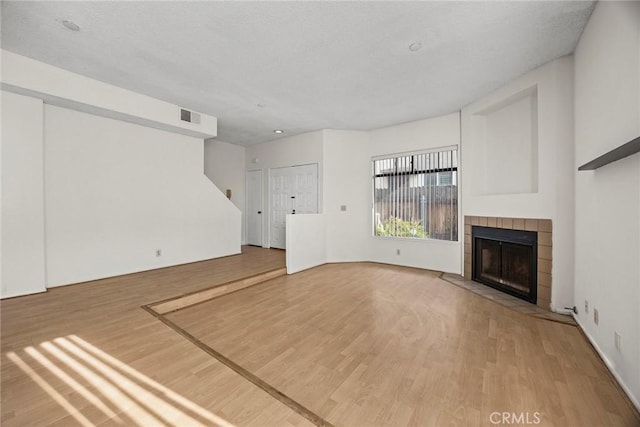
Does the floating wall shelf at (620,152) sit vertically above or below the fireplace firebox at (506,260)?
above

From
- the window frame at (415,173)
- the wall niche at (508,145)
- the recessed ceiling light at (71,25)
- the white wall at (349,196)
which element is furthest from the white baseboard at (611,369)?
the recessed ceiling light at (71,25)

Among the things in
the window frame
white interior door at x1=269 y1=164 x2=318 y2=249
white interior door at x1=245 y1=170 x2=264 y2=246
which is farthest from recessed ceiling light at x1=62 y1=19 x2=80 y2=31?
the window frame

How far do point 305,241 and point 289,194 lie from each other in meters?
1.66

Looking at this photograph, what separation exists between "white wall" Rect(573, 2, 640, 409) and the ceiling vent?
5.04m

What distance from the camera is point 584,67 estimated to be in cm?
242

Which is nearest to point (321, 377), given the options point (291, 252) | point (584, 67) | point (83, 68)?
point (291, 252)

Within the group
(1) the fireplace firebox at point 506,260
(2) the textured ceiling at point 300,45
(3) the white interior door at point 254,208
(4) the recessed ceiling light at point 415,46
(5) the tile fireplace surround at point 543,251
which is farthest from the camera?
(3) the white interior door at point 254,208

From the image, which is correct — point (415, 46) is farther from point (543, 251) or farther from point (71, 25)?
point (71, 25)

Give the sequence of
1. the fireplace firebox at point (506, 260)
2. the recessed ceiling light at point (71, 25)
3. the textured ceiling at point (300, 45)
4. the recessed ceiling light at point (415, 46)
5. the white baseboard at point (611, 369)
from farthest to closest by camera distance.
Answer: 1. the fireplace firebox at point (506, 260)
2. the recessed ceiling light at point (415, 46)
3. the recessed ceiling light at point (71, 25)
4. the textured ceiling at point (300, 45)
5. the white baseboard at point (611, 369)

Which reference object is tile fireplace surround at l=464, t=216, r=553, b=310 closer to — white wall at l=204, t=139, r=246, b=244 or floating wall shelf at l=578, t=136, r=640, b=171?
floating wall shelf at l=578, t=136, r=640, b=171

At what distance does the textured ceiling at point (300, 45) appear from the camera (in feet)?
6.94

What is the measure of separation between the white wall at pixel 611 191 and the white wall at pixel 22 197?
18.9 ft

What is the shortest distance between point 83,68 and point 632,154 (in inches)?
207

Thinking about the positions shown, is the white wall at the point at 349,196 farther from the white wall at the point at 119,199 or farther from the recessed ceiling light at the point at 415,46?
the recessed ceiling light at the point at 415,46
